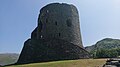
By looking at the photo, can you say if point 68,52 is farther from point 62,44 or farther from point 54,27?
point 54,27

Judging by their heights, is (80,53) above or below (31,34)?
below

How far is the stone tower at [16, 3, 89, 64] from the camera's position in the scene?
3366cm

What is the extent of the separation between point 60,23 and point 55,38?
6.53 meters

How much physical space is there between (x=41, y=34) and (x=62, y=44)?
897 centimetres

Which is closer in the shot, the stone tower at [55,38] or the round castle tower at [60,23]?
the stone tower at [55,38]

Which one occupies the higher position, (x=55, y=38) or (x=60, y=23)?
(x=60, y=23)

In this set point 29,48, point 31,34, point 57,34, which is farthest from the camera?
point 31,34

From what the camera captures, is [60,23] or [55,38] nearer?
[55,38]

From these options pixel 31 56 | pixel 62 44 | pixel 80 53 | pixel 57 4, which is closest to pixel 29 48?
pixel 31 56

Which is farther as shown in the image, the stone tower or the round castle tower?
the round castle tower

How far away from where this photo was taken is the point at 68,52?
3362 cm

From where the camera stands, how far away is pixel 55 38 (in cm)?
3516

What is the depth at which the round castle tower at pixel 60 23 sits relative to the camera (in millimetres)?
40562

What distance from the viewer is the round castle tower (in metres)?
40.6
